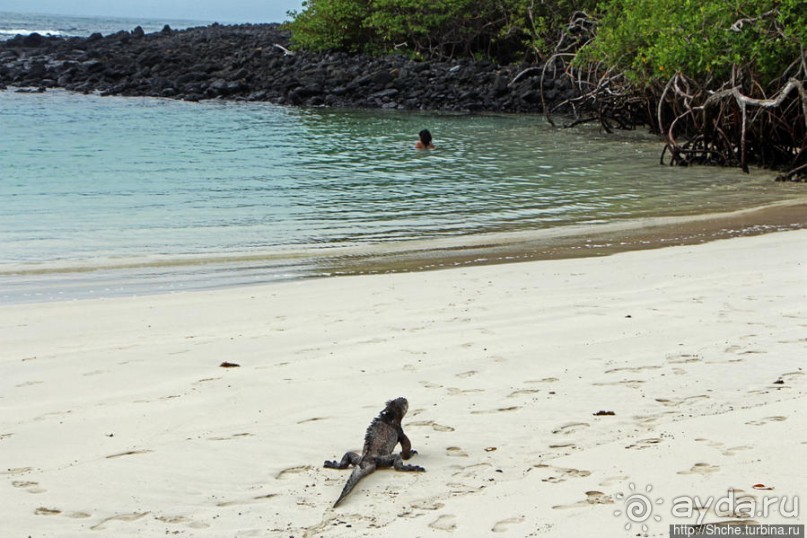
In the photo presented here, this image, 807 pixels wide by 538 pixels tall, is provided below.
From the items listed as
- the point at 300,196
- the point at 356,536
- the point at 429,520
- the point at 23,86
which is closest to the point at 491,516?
the point at 429,520

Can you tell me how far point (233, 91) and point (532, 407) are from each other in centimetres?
2965

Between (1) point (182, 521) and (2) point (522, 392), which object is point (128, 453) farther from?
(2) point (522, 392)

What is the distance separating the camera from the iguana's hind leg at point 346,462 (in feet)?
12.2

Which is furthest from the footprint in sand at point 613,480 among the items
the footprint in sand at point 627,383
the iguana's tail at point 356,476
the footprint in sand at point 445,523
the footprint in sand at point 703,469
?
the footprint in sand at point 627,383

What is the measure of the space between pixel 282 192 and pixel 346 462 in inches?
453

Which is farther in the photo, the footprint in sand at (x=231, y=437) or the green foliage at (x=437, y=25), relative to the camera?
the green foliage at (x=437, y=25)

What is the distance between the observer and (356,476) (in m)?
3.55

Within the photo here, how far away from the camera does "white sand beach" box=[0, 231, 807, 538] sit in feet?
10.9

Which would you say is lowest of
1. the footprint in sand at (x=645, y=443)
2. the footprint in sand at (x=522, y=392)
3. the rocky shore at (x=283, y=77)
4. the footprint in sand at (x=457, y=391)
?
the footprint in sand at (x=457, y=391)

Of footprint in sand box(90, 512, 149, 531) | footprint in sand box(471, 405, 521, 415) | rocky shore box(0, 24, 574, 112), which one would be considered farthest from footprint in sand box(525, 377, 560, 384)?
rocky shore box(0, 24, 574, 112)

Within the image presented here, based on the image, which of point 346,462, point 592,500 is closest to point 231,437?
point 346,462

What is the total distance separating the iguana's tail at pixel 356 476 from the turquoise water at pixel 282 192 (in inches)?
199

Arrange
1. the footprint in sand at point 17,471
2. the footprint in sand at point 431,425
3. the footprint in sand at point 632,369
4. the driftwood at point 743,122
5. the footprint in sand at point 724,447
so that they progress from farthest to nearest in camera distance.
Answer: the driftwood at point 743,122, the footprint in sand at point 632,369, the footprint in sand at point 431,425, the footprint in sand at point 17,471, the footprint in sand at point 724,447

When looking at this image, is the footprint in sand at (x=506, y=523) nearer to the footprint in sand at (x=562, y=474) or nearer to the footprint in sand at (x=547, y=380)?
the footprint in sand at (x=562, y=474)
